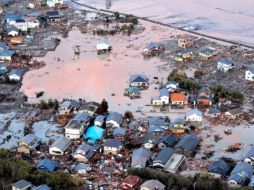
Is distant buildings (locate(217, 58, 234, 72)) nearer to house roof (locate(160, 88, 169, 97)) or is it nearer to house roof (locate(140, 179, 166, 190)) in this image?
house roof (locate(160, 88, 169, 97))

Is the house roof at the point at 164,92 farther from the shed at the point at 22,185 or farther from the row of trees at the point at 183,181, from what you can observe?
the shed at the point at 22,185

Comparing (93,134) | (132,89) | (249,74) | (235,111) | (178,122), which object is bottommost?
(93,134)

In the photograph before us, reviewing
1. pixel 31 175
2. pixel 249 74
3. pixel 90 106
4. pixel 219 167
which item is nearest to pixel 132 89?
pixel 90 106

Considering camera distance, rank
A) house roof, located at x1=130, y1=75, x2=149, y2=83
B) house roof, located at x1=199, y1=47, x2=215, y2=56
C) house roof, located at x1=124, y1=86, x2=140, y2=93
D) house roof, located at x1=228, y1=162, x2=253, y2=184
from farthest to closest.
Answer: house roof, located at x1=199, y1=47, x2=215, y2=56 < house roof, located at x1=130, y1=75, x2=149, y2=83 < house roof, located at x1=124, y1=86, x2=140, y2=93 < house roof, located at x1=228, y1=162, x2=253, y2=184

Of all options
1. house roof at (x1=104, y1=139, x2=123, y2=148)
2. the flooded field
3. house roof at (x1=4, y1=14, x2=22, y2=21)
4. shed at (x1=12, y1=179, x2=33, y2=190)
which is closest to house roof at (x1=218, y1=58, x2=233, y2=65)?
the flooded field

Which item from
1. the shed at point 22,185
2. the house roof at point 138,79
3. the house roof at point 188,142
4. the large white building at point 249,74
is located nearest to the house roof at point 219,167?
the house roof at point 188,142

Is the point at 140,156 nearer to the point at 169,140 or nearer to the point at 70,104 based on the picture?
the point at 169,140
